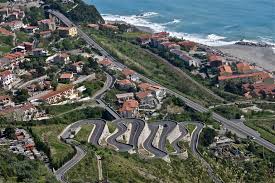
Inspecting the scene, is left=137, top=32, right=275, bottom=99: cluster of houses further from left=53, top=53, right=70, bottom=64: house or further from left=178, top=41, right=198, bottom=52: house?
left=53, top=53, right=70, bottom=64: house

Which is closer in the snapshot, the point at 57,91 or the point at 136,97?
the point at 57,91

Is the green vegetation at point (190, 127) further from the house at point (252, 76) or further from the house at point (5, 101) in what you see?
the house at point (252, 76)

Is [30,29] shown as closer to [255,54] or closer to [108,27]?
[108,27]

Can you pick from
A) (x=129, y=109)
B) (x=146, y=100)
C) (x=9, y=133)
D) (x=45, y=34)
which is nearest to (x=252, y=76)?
(x=146, y=100)

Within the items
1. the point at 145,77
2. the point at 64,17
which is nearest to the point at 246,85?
the point at 145,77

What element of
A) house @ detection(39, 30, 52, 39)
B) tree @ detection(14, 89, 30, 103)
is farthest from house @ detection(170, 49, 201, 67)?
tree @ detection(14, 89, 30, 103)

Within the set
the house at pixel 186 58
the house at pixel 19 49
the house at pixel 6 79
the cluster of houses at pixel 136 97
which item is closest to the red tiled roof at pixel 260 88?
the house at pixel 186 58

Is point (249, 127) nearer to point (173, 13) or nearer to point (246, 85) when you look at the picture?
point (246, 85)
